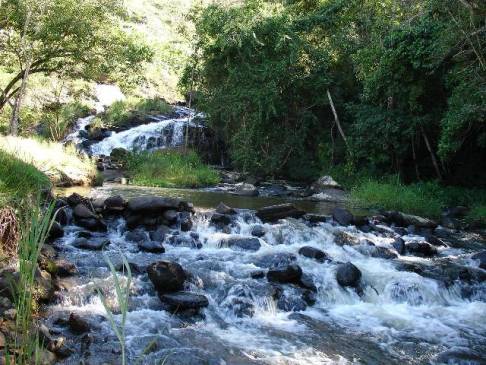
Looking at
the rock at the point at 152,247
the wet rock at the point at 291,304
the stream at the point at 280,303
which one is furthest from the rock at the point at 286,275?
the rock at the point at 152,247

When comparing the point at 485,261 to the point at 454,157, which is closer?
the point at 485,261

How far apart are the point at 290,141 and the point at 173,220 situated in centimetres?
1063

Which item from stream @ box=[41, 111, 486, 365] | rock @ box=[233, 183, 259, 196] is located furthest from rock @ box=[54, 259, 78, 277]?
rock @ box=[233, 183, 259, 196]

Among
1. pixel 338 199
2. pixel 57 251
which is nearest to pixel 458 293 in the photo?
pixel 57 251

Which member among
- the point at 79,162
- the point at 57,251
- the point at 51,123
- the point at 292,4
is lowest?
the point at 57,251

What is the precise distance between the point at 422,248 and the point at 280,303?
421 centimetres

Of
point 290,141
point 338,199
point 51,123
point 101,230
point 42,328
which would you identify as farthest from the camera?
point 51,123

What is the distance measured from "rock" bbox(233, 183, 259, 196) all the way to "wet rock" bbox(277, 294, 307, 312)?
28.7 ft

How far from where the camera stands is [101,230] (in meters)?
9.59

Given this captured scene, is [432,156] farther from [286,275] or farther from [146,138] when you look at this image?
[146,138]

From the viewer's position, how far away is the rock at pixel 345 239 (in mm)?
9633

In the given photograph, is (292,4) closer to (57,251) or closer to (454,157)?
(454,157)

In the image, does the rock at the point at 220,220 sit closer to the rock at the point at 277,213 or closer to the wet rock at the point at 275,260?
the rock at the point at 277,213

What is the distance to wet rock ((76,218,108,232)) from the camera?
31.3 feet
